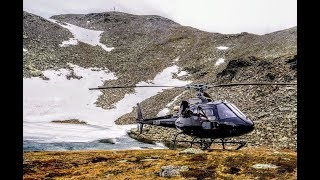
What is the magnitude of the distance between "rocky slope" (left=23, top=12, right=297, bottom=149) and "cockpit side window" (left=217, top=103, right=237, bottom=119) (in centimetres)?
1046

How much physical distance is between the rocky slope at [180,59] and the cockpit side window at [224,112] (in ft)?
34.3

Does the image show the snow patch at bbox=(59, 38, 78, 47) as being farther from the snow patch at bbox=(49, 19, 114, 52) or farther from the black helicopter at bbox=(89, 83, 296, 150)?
the black helicopter at bbox=(89, 83, 296, 150)

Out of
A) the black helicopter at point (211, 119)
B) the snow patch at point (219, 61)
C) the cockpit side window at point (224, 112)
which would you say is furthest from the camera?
the snow patch at point (219, 61)

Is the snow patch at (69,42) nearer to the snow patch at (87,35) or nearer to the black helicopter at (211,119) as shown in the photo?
the snow patch at (87,35)

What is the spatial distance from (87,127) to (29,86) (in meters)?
15.9

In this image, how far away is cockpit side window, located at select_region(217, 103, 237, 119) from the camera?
52.0 ft

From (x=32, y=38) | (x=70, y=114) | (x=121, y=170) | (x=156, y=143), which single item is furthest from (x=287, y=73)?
(x=32, y=38)

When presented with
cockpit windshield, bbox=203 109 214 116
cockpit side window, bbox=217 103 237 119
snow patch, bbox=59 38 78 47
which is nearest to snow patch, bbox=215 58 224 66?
snow patch, bbox=59 38 78 47

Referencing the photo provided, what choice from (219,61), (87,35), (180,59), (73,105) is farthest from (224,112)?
(87,35)

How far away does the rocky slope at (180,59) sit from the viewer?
1282 inches

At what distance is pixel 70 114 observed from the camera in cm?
4550

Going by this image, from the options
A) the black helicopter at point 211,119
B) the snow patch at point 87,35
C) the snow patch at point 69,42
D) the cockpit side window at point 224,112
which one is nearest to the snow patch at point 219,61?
the snow patch at point 87,35

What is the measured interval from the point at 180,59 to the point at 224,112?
1830 inches

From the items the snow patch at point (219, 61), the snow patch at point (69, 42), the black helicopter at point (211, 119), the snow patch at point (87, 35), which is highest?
the snow patch at point (87, 35)
